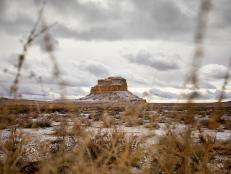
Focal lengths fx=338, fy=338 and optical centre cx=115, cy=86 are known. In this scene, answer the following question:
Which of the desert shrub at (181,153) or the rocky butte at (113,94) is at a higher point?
the rocky butte at (113,94)

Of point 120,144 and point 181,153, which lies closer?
point 181,153

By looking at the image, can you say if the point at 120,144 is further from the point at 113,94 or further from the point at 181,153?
the point at 113,94

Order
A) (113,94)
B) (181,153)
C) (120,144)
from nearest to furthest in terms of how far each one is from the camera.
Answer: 1. (181,153)
2. (120,144)
3. (113,94)

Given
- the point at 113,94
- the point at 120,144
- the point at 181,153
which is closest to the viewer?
the point at 181,153

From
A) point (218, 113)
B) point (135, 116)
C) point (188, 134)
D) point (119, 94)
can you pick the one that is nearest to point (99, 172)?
point (135, 116)

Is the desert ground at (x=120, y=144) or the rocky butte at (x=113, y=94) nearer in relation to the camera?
the desert ground at (x=120, y=144)

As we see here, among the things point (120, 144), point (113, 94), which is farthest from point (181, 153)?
point (113, 94)

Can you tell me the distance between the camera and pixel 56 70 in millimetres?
1686

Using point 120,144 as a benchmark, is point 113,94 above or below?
above

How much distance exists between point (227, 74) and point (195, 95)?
13.4 inches

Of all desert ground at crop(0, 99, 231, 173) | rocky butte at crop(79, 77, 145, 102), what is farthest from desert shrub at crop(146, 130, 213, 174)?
rocky butte at crop(79, 77, 145, 102)

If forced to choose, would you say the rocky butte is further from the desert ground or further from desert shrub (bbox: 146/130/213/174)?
desert shrub (bbox: 146/130/213/174)

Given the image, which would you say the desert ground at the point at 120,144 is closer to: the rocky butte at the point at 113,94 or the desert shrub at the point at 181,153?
the desert shrub at the point at 181,153

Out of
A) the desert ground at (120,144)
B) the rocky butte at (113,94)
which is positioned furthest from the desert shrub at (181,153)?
the rocky butte at (113,94)
